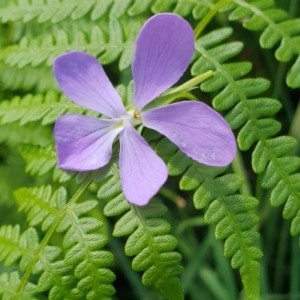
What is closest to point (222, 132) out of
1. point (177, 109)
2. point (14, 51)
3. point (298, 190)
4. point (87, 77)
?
point (177, 109)

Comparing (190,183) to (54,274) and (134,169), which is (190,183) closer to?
(134,169)

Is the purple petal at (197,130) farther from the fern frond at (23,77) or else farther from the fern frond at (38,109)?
the fern frond at (23,77)

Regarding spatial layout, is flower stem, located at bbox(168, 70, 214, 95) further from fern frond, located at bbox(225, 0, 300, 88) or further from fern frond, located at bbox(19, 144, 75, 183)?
fern frond, located at bbox(19, 144, 75, 183)

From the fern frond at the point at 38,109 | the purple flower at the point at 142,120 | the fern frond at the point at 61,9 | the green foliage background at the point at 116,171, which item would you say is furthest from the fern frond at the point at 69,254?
the fern frond at the point at 61,9

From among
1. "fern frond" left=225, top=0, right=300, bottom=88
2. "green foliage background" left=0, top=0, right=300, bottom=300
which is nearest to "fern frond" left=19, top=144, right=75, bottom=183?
"green foliage background" left=0, top=0, right=300, bottom=300

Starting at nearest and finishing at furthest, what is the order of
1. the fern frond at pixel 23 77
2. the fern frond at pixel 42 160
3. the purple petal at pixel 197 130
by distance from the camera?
the purple petal at pixel 197 130 → the fern frond at pixel 42 160 → the fern frond at pixel 23 77
